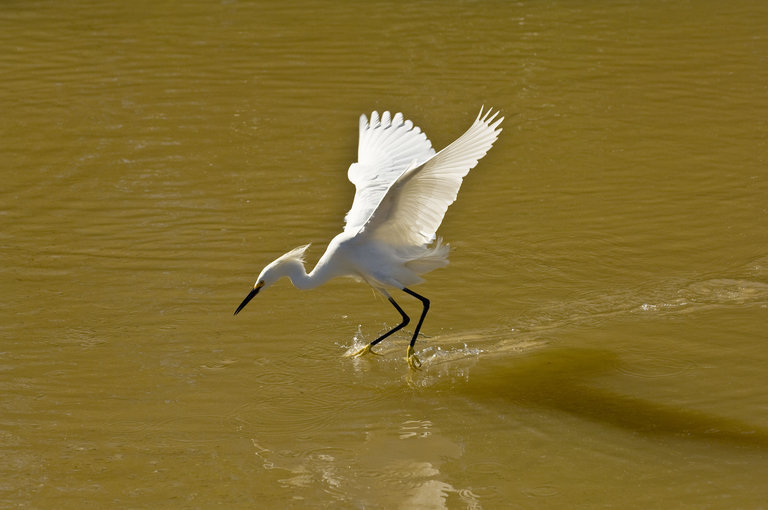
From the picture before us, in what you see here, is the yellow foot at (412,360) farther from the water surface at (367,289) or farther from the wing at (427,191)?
the wing at (427,191)

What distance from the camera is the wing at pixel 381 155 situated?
5836mm

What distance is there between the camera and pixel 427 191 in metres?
5.03

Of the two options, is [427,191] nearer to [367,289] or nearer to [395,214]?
[395,214]

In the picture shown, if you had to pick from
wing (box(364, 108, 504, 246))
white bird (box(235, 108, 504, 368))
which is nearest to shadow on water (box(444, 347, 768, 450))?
white bird (box(235, 108, 504, 368))

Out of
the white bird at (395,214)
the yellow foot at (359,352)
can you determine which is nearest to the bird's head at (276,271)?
the white bird at (395,214)

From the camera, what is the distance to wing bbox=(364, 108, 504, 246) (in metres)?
4.68

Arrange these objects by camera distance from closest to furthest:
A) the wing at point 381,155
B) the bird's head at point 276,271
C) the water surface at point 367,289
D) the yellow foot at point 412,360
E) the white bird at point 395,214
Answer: the water surface at point 367,289 < the white bird at point 395,214 < the bird's head at point 276,271 < the yellow foot at point 412,360 < the wing at point 381,155

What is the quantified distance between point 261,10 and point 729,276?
774 cm

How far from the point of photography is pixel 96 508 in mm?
4246

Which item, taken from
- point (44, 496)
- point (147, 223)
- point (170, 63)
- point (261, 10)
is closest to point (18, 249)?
point (147, 223)

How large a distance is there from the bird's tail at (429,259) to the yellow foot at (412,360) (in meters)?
0.42

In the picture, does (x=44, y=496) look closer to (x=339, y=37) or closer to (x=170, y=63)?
(x=170, y=63)

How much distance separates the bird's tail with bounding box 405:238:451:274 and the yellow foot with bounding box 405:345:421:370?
16.4 inches

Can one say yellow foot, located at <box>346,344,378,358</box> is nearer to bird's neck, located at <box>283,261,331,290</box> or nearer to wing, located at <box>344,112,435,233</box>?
bird's neck, located at <box>283,261,331,290</box>
